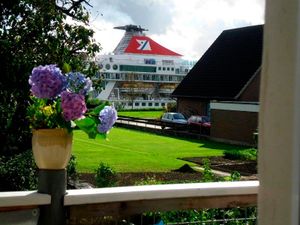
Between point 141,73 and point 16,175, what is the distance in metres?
78.6

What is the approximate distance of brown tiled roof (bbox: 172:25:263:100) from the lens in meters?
40.2

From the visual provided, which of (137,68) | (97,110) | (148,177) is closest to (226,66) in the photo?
(148,177)

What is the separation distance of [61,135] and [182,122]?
39384 millimetres

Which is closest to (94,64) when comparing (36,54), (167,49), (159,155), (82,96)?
(36,54)

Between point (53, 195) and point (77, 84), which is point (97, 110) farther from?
point (53, 195)

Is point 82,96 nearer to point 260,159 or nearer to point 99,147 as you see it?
point 260,159

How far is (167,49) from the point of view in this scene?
4053 inches

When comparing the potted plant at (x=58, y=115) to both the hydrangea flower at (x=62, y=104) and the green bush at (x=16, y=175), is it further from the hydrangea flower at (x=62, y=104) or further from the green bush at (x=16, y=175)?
the green bush at (x=16, y=175)

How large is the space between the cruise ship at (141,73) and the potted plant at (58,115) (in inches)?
2983

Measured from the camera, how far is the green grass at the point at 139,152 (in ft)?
70.4

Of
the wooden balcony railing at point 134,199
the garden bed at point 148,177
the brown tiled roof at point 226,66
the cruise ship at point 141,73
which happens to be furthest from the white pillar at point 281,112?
the cruise ship at point 141,73

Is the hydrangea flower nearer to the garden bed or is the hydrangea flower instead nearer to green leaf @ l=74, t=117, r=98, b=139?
green leaf @ l=74, t=117, r=98, b=139

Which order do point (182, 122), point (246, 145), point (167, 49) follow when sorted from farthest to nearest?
1. point (167, 49)
2. point (182, 122)
3. point (246, 145)

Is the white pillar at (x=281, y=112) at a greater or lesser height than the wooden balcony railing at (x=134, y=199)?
greater
